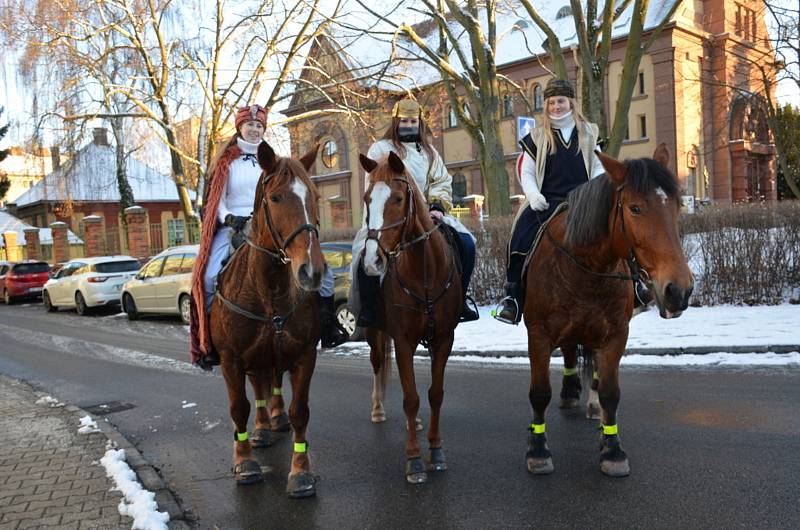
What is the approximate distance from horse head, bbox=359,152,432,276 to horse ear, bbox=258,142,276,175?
678 millimetres

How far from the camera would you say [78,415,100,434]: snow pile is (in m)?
6.14

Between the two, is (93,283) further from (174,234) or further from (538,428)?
(538,428)

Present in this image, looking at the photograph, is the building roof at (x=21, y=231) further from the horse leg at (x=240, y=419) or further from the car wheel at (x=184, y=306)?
the horse leg at (x=240, y=419)

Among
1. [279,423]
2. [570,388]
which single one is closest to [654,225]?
[570,388]

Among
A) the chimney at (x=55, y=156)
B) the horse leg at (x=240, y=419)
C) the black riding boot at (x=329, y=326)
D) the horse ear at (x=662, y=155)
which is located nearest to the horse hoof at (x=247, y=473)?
the horse leg at (x=240, y=419)

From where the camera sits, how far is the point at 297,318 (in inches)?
175

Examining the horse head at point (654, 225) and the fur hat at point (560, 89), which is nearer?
the horse head at point (654, 225)

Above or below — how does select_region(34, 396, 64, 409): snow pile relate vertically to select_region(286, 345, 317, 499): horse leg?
below

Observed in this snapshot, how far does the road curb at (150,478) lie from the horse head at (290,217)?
168 cm

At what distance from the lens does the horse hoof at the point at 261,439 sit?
18.4 feet

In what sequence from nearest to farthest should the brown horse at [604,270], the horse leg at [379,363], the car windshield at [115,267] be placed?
the brown horse at [604,270], the horse leg at [379,363], the car windshield at [115,267]

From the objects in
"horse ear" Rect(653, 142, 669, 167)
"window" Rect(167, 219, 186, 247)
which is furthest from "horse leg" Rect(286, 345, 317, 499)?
"window" Rect(167, 219, 186, 247)

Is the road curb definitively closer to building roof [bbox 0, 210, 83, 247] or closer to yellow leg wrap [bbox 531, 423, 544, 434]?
yellow leg wrap [bbox 531, 423, 544, 434]

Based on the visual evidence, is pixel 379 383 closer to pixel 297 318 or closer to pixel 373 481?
pixel 373 481
